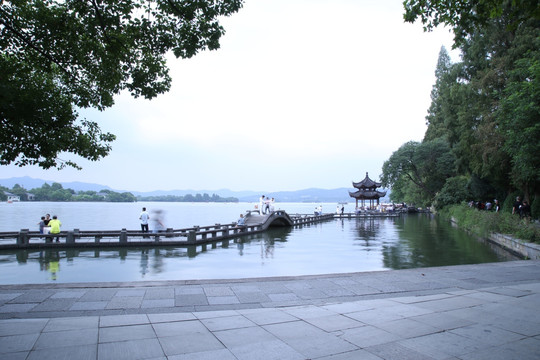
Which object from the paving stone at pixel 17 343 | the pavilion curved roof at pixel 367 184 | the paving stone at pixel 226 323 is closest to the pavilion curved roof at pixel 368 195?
the pavilion curved roof at pixel 367 184

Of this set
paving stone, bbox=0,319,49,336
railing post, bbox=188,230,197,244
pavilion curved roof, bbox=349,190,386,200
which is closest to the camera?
paving stone, bbox=0,319,49,336

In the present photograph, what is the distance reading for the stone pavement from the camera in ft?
14.4

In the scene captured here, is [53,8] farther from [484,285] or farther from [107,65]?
[484,285]

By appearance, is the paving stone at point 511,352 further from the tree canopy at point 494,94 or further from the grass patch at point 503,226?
the grass patch at point 503,226

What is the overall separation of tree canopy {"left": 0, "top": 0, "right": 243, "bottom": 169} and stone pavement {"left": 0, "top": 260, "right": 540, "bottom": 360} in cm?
400

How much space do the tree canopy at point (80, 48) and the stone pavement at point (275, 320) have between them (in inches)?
157

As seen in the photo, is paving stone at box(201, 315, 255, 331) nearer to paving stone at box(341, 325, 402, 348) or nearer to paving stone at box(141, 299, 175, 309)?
paving stone at box(141, 299, 175, 309)

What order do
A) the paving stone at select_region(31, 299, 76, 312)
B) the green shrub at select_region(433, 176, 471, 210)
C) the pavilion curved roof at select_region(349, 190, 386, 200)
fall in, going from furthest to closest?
the pavilion curved roof at select_region(349, 190, 386, 200) < the green shrub at select_region(433, 176, 471, 210) < the paving stone at select_region(31, 299, 76, 312)

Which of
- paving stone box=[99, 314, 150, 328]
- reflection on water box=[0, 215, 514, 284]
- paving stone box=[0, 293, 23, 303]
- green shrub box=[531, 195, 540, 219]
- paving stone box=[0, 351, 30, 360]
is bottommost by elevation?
reflection on water box=[0, 215, 514, 284]

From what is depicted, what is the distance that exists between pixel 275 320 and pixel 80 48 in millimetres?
7585

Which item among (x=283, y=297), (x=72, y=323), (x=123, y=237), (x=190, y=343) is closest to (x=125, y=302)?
(x=72, y=323)

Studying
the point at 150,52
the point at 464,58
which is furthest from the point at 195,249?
the point at 464,58

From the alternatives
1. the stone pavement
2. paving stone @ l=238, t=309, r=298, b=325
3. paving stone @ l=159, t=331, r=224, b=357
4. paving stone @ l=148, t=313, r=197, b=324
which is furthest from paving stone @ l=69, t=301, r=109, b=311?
paving stone @ l=238, t=309, r=298, b=325

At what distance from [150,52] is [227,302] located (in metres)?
6.48
